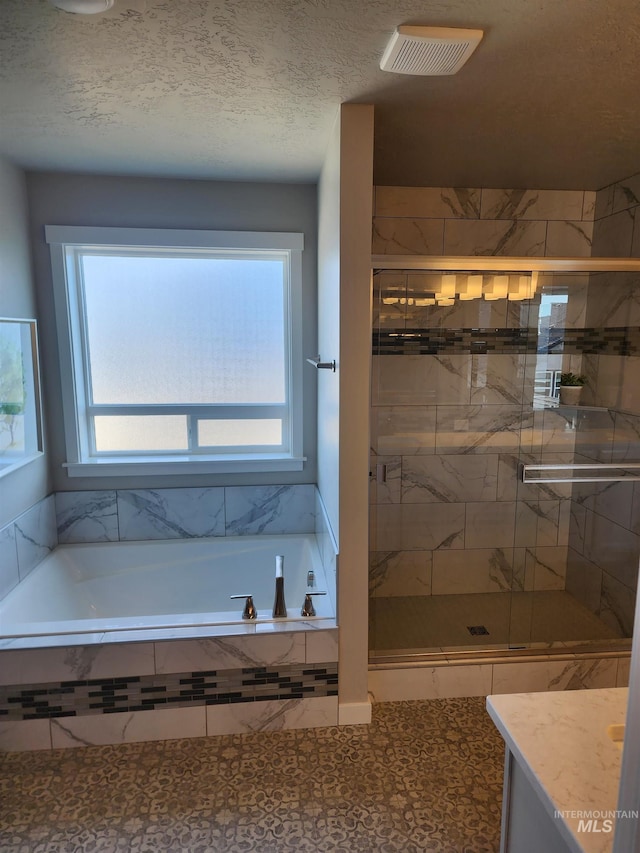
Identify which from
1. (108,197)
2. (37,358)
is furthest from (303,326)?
(37,358)

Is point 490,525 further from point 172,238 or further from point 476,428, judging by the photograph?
point 172,238

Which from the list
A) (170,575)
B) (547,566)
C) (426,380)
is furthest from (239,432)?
(547,566)

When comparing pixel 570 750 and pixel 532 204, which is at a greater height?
pixel 532 204

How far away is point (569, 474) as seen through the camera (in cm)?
262

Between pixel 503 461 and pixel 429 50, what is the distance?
195 cm

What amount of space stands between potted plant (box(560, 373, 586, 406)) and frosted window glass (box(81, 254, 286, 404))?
1.58m

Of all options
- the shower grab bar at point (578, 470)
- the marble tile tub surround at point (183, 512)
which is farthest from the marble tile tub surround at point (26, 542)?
the shower grab bar at point (578, 470)

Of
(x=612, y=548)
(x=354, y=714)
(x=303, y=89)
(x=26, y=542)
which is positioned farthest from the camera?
(x=612, y=548)

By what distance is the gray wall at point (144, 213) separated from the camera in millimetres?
2680

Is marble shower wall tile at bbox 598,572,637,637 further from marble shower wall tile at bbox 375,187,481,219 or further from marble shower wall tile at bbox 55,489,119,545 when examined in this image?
marble shower wall tile at bbox 55,489,119,545

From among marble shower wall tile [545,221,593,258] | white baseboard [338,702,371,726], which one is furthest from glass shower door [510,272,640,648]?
white baseboard [338,702,371,726]

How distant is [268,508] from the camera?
306 cm

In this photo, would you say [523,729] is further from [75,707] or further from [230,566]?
[230,566]

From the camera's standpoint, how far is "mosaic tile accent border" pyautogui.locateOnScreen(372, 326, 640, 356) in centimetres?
266
